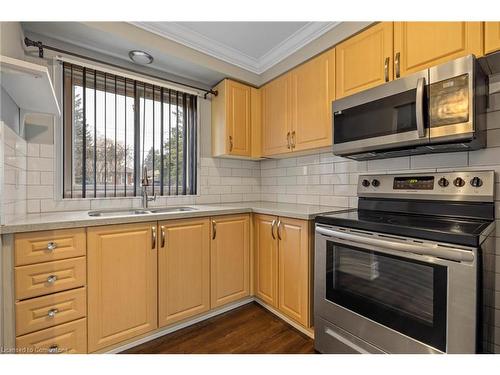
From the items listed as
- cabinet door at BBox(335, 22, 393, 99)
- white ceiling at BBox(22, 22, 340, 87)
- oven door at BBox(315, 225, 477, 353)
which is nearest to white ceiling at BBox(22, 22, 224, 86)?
white ceiling at BBox(22, 22, 340, 87)

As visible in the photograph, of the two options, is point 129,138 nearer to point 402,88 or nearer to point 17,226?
point 17,226

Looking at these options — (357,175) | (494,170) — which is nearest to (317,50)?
(357,175)

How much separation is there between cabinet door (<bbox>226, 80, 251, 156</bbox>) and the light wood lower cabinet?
30.1 inches

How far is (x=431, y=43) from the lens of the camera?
4.32ft

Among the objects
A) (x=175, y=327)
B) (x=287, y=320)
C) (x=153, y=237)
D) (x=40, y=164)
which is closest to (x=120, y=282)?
(x=153, y=237)

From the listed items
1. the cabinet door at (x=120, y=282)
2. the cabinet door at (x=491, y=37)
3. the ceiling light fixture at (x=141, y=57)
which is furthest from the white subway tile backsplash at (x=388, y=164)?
the ceiling light fixture at (x=141, y=57)

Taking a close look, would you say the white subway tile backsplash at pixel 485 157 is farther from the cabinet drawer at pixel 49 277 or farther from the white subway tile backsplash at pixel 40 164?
the white subway tile backsplash at pixel 40 164

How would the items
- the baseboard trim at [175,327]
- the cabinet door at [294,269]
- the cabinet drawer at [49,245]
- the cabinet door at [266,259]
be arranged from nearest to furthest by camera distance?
the cabinet drawer at [49,245] → the baseboard trim at [175,327] → the cabinet door at [294,269] → the cabinet door at [266,259]

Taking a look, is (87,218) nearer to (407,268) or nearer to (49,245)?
(49,245)

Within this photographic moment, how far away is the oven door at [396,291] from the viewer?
988 mm

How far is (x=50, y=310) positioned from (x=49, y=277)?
0.18 metres

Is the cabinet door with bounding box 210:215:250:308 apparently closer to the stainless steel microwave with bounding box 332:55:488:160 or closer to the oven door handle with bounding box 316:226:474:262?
the oven door handle with bounding box 316:226:474:262

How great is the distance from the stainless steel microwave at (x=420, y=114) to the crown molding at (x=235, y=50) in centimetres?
72

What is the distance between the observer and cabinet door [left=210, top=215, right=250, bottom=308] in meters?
2.00
